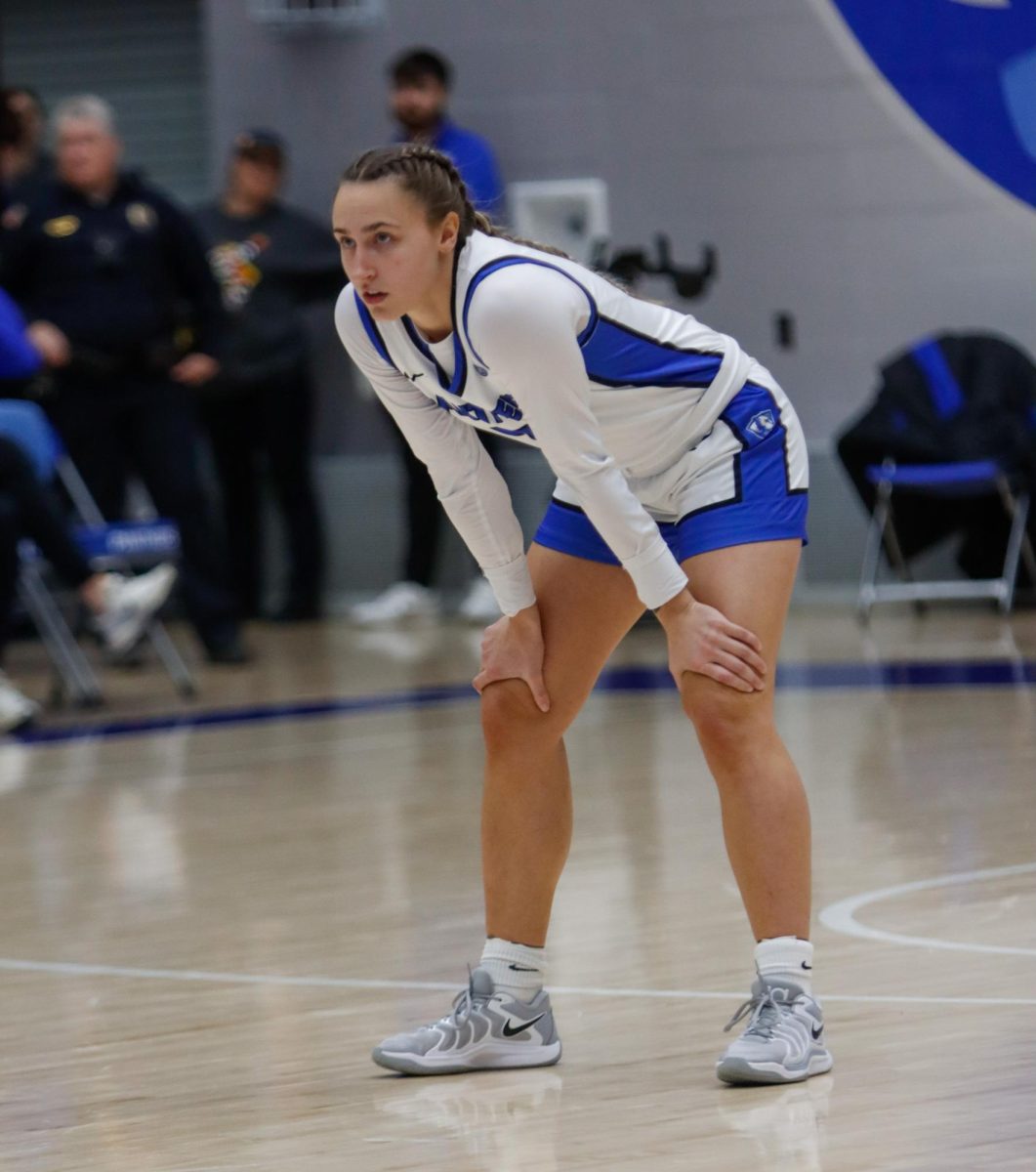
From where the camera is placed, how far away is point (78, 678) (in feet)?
25.1

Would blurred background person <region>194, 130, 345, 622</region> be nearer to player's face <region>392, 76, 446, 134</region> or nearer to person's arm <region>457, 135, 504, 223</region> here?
player's face <region>392, 76, 446, 134</region>

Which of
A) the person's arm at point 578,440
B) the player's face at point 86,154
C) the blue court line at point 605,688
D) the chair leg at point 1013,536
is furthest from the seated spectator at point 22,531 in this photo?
the person's arm at point 578,440

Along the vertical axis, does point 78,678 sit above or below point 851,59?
below

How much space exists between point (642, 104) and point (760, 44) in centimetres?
60

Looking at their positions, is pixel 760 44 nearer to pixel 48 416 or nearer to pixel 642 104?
pixel 642 104

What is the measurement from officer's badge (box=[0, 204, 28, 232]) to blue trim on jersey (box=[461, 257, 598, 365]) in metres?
5.64

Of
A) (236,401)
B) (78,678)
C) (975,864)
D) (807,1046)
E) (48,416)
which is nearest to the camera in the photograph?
(807,1046)

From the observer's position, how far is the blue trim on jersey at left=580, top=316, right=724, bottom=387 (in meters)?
3.05

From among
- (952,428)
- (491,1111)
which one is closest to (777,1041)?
(491,1111)

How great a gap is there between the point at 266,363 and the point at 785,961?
7.20m

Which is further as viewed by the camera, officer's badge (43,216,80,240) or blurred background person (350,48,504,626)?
blurred background person (350,48,504,626)

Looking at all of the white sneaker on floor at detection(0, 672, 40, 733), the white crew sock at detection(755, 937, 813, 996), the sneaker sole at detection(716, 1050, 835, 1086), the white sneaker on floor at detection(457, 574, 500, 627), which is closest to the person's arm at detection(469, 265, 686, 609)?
the white crew sock at detection(755, 937, 813, 996)

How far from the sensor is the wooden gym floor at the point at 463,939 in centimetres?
278

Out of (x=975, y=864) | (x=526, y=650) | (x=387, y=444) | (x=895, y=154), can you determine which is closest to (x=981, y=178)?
(x=895, y=154)
